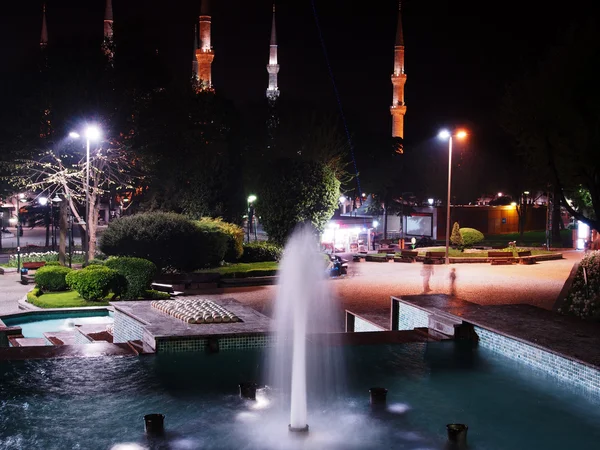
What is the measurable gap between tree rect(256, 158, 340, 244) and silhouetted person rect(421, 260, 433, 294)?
5.30 metres

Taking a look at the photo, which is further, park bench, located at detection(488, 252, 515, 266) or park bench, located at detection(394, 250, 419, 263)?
park bench, located at detection(394, 250, 419, 263)

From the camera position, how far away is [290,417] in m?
8.52

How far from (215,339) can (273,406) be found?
9.04 feet

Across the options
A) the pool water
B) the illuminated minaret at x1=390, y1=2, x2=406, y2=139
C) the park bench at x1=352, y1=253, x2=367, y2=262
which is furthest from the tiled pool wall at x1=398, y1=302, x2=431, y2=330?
the illuminated minaret at x1=390, y1=2, x2=406, y2=139

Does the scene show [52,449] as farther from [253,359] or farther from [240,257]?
[240,257]

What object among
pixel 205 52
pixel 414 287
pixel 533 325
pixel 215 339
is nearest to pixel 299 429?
pixel 215 339

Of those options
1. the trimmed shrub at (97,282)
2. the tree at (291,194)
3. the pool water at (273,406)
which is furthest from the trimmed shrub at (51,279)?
the tree at (291,194)

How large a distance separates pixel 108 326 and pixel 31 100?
16.7 meters

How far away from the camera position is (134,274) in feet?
60.6

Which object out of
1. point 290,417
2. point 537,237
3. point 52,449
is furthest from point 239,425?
point 537,237

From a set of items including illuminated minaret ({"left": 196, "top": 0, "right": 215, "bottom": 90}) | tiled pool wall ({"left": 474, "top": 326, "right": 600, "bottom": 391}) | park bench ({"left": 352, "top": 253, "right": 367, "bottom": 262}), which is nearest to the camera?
tiled pool wall ({"left": 474, "top": 326, "right": 600, "bottom": 391})

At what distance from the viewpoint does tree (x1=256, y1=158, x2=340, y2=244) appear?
100 ft

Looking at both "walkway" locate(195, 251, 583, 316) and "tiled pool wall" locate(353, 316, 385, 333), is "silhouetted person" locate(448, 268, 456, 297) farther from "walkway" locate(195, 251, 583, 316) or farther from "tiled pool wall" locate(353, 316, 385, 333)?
"tiled pool wall" locate(353, 316, 385, 333)

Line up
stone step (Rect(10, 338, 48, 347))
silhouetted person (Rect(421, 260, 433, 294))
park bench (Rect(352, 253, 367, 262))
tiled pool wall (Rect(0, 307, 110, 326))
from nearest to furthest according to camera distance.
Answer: stone step (Rect(10, 338, 48, 347)) < tiled pool wall (Rect(0, 307, 110, 326)) < silhouetted person (Rect(421, 260, 433, 294)) < park bench (Rect(352, 253, 367, 262))
